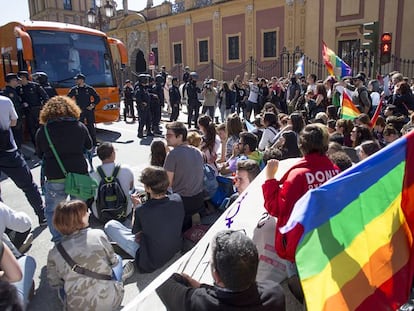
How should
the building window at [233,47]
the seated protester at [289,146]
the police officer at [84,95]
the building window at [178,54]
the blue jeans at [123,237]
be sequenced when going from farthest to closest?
1. the building window at [178,54]
2. the building window at [233,47]
3. the police officer at [84,95]
4. the seated protester at [289,146]
5. the blue jeans at [123,237]

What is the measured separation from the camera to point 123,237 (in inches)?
156

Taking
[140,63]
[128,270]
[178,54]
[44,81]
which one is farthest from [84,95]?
[140,63]

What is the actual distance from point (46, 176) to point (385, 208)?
11.7 ft

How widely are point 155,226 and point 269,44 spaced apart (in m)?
23.8

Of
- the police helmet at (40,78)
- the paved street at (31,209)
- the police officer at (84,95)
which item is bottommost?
the paved street at (31,209)

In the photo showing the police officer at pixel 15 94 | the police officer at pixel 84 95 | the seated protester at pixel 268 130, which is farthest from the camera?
the police officer at pixel 84 95

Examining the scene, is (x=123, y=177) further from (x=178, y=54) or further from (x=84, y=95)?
(x=178, y=54)

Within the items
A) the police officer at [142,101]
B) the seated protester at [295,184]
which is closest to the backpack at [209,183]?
the seated protester at [295,184]

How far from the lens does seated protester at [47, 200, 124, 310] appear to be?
296 cm

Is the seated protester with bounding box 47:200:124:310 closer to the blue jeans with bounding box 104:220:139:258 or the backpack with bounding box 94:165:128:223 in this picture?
the blue jeans with bounding box 104:220:139:258

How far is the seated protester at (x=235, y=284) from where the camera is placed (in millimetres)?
1875

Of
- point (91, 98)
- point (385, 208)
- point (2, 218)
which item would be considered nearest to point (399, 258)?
point (385, 208)

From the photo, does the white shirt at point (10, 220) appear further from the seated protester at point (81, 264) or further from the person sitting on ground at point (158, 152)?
the person sitting on ground at point (158, 152)

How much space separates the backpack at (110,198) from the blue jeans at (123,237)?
64cm
